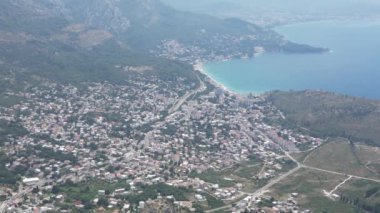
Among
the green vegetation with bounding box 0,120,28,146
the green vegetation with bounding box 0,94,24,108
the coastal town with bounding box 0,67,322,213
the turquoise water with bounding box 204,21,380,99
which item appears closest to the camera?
the coastal town with bounding box 0,67,322,213

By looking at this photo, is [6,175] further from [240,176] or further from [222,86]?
[222,86]

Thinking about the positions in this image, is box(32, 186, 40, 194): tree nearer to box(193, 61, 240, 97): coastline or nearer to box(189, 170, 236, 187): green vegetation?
box(189, 170, 236, 187): green vegetation

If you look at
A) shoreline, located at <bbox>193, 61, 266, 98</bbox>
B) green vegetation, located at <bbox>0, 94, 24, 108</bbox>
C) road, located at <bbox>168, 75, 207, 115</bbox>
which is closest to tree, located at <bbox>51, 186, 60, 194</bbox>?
green vegetation, located at <bbox>0, 94, 24, 108</bbox>

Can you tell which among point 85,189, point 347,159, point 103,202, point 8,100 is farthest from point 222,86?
point 103,202

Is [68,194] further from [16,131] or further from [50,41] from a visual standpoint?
[50,41]

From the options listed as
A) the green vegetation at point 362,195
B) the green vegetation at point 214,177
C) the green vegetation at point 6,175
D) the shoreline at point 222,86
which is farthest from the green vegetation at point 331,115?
the green vegetation at point 6,175

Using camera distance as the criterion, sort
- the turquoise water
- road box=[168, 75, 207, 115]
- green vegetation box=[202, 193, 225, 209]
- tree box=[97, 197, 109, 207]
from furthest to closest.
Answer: the turquoise water → road box=[168, 75, 207, 115] → green vegetation box=[202, 193, 225, 209] → tree box=[97, 197, 109, 207]

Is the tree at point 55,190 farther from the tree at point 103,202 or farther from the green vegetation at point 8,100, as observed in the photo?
the green vegetation at point 8,100

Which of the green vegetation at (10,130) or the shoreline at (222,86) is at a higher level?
the shoreline at (222,86)
